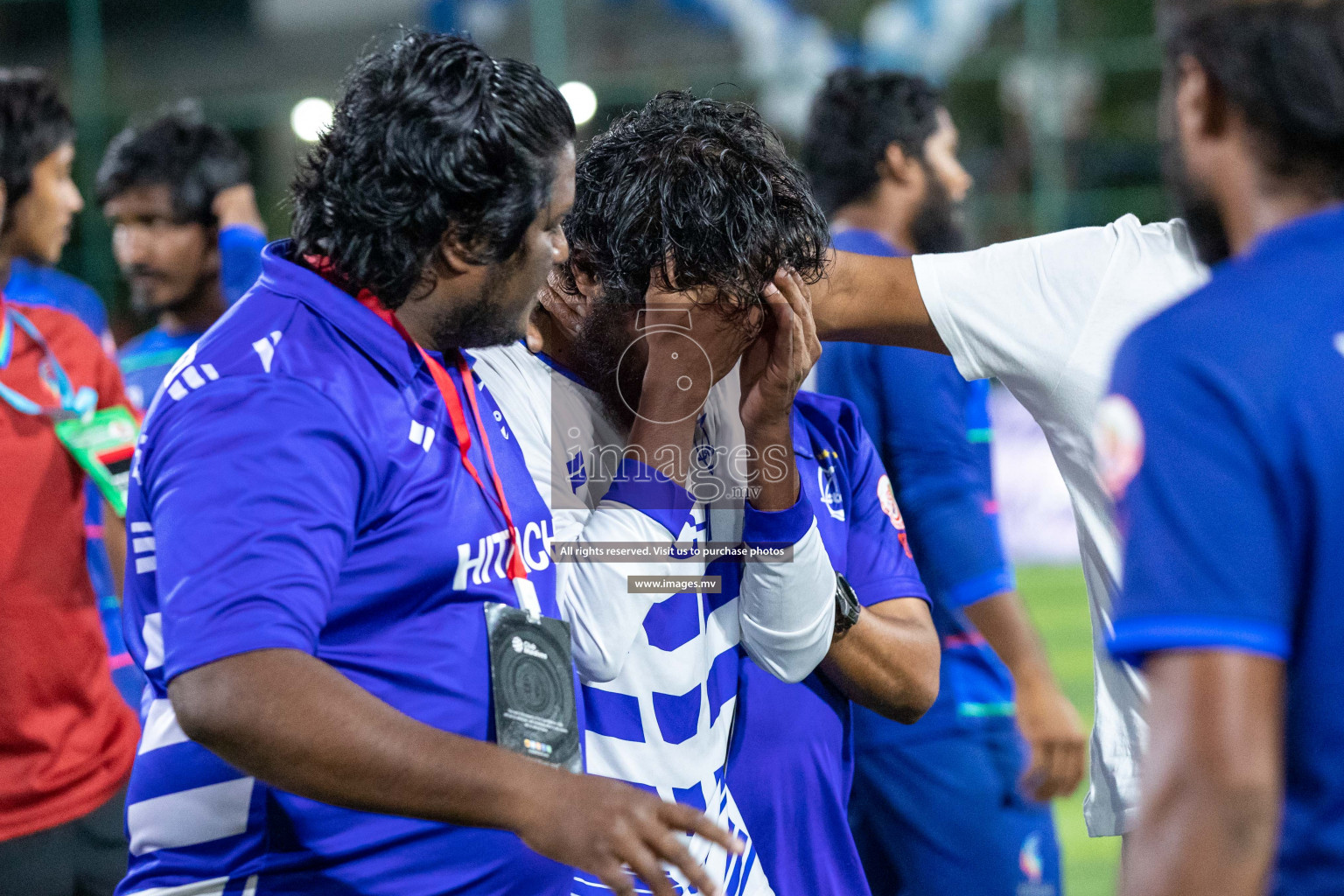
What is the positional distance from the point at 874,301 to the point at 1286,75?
991mm

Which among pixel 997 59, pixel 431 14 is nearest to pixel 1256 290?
pixel 997 59

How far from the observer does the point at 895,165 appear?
3.83 meters

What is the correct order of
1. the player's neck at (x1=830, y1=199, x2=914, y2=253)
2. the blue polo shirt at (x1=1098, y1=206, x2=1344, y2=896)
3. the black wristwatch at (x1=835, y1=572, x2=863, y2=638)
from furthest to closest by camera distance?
the player's neck at (x1=830, y1=199, x2=914, y2=253) < the black wristwatch at (x1=835, y1=572, x2=863, y2=638) < the blue polo shirt at (x1=1098, y1=206, x2=1344, y2=896)

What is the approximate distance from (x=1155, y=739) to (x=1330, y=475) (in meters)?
0.25

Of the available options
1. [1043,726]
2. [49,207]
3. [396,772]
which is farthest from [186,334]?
[396,772]

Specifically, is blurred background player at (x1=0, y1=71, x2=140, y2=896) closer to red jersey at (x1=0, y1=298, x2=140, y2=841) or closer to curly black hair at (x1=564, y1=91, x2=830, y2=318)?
red jersey at (x1=0, y1=298, x2=140, y2=841)

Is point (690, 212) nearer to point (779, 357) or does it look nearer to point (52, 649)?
point (779, 357)

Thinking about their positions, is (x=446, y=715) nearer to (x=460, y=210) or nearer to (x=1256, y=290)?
(x=460, y=210)

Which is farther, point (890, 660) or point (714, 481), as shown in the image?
point (890, 660)

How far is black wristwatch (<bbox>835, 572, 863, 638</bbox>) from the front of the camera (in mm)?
1887

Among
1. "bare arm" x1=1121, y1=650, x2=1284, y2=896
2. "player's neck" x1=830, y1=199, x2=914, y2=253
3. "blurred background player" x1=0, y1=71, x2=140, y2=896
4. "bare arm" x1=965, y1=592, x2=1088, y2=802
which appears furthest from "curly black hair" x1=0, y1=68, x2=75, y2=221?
"bare arm" x1=1121, y1=650, x2=1284, y2=896

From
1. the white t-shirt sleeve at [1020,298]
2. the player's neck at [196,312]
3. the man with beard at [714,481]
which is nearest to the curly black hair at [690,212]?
the man with beard at [714,481]

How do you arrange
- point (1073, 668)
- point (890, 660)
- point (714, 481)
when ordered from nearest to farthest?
point (714, 481) < point (890, 660) < point (1073, 668)

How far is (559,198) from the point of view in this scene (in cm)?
170
